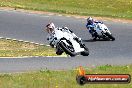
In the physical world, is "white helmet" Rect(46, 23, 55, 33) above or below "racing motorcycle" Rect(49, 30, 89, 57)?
above

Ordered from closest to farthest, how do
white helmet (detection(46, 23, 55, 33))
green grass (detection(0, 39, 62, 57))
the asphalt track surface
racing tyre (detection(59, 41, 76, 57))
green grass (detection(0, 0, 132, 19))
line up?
white helmet (detection(46, 23, 55, 33)), racing tyre (detection(59, 41, 76, 57)), the asphalt track surface, green grass (detection(0, 39, 62, 57)), green grass (detection(0, 0, 132, 19))

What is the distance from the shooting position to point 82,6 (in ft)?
163

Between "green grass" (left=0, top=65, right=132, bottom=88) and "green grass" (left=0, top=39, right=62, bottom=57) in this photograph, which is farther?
"green grass" (left=0, top=39, right=62, bottom=57)

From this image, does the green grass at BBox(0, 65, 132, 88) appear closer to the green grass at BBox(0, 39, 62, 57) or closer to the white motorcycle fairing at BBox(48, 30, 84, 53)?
the green grass at BBox(0, 39, 62, 57)

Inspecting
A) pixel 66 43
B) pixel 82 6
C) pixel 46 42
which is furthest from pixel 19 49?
pixel 82 6

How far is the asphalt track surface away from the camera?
22.5 meters

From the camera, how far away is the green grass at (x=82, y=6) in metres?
45.3

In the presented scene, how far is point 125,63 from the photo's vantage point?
24.0 meters

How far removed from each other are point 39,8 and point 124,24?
11254mm

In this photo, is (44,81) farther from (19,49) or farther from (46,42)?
(46,42)

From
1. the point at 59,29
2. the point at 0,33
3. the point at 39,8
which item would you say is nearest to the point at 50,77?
the point at 59,29

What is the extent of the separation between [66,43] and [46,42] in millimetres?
23368

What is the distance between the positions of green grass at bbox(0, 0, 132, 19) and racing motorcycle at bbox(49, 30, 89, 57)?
1510 inches

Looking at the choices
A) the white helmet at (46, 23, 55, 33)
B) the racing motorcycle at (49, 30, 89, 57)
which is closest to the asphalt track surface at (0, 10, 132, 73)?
the racing motorcycle at (49, 30, 89, 57)
